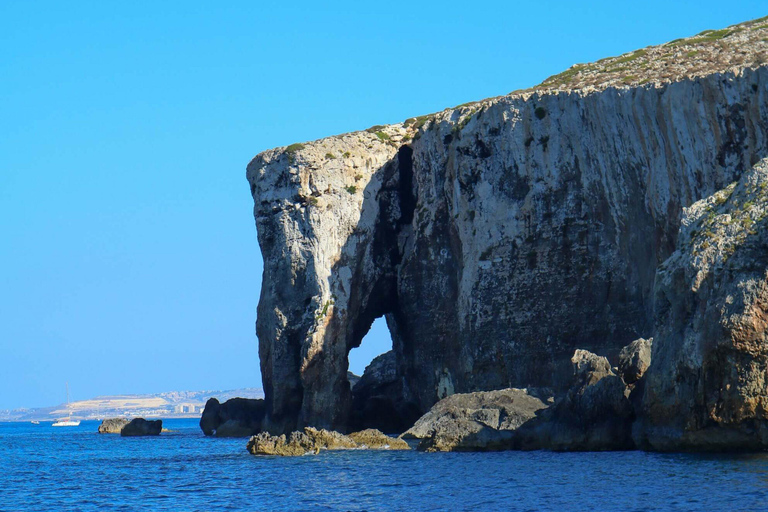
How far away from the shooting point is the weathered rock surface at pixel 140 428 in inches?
3553

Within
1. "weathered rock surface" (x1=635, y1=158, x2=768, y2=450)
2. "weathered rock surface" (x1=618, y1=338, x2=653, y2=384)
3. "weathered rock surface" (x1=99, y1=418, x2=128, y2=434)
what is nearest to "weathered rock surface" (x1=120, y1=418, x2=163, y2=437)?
"weathered rock surface" (x1=99, y1=418, x2=128, y2=434)

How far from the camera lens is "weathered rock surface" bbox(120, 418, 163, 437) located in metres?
90.2

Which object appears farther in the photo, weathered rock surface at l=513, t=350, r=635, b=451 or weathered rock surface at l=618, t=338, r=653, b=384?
weathered rock surface at l=618, t=338, r=653, b=384

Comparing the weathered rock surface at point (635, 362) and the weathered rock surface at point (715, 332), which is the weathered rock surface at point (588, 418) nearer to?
the weathered rock surface at point (635, 362)

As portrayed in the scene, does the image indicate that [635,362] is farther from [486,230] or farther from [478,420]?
[486,230]

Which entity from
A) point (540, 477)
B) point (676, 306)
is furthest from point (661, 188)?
point (540, 477)

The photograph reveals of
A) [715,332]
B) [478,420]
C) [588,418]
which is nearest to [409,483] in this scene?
[588,418]

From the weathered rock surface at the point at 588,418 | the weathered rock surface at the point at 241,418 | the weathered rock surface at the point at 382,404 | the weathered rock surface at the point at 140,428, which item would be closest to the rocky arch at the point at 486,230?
the weathered rock surface at the point at 382,404

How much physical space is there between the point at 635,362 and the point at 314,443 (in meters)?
16.3

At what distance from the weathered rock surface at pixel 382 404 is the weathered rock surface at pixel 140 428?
76.1 feet

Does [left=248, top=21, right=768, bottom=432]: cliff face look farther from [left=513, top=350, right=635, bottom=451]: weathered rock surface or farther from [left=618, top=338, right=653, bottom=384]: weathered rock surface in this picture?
[left=513, top=350, right=635, bottom=451]: weathered rock surface

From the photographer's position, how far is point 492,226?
60062 millimetres

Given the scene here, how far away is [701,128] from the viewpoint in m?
49.2

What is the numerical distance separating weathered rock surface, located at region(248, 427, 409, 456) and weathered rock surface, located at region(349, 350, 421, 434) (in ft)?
52.3
